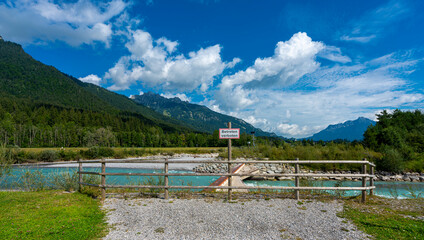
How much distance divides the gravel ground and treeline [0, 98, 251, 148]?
51.2 metres

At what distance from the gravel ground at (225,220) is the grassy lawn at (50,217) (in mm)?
451

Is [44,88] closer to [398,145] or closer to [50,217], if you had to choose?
[50,217]

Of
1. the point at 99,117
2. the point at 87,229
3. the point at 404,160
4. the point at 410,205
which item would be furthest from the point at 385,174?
the point at 99,117

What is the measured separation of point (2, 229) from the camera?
15.3 feet

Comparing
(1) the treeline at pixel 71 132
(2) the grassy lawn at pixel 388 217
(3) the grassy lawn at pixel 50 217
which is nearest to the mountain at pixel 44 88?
(1) the treeline at pixel 71 132

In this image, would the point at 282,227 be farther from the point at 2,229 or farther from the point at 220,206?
the point at 2,229

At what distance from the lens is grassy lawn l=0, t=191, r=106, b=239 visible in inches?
183

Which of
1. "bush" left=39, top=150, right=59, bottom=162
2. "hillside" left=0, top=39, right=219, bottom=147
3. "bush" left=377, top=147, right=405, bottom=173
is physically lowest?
"bush" left=39, top=150, right=59, bottom=162

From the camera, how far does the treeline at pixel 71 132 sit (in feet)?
235

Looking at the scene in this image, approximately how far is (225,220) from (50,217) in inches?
187

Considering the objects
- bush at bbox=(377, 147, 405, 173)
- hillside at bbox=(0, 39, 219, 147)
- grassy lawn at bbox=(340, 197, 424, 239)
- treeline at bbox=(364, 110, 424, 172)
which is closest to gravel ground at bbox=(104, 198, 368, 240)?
grassy lawn at bbox=(340, 197, 424, 239)

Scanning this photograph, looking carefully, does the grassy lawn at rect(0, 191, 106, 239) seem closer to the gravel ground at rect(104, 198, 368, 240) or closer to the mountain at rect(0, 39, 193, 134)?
the gravel ground at rect(104, 198, 368, 240)

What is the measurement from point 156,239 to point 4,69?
24476 centimetres

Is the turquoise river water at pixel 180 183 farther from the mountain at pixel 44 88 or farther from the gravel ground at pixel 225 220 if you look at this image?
the mountain at pixel 44 88
